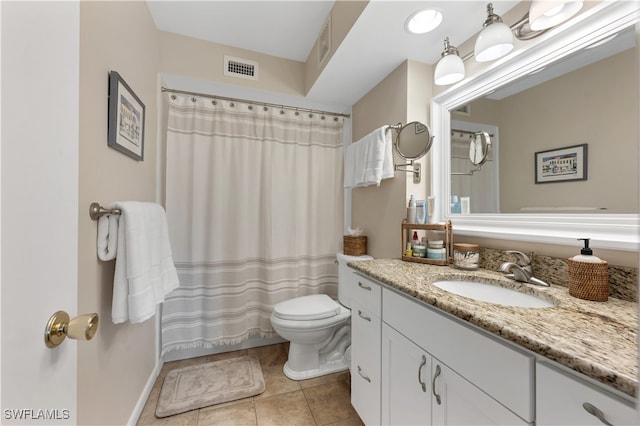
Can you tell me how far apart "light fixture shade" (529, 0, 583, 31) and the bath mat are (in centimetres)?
229

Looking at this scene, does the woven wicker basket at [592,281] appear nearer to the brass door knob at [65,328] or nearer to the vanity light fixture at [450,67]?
the vanity light fixture at [450,67]

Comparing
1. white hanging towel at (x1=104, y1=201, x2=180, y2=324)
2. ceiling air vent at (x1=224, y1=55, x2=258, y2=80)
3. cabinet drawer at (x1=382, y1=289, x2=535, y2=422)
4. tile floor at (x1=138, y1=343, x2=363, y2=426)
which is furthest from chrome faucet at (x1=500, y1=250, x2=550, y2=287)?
ceiling air vent at (x1=224, y1=55, x2=258, y2=80)

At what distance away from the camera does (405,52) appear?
1.44m

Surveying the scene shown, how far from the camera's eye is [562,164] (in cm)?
94

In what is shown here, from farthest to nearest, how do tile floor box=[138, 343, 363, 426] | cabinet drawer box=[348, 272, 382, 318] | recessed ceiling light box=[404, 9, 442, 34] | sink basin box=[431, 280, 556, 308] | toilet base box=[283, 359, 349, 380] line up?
toilet base box=[283, 359, 349, 380]
tile floor box=[138, 343, 363, 426]
recessed ceiling light box=[404, 9, 442, 34]
cabinet drawer box=[348, 272, 382, 318]
sink basin box=[431, 280, 556, 308]

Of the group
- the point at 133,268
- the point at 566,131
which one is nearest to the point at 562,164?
the point at 566,131

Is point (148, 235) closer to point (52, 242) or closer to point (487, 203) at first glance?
point (52, 242)

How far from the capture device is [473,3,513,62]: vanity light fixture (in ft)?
3.33

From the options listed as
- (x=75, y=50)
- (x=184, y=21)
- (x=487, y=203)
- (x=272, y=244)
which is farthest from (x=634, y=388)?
(x=184, y=21)

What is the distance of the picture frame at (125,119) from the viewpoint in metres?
1.03

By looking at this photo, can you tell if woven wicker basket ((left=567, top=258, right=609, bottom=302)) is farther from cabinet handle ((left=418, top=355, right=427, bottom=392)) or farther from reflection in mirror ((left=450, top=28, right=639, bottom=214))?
cabinet handle ((left=418, top=355, right=427, bottom=392))

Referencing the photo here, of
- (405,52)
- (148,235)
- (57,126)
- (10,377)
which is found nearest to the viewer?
(10,377)

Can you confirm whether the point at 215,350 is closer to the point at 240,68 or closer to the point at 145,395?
the point at 145,395

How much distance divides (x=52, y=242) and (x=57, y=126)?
0.21 meters
